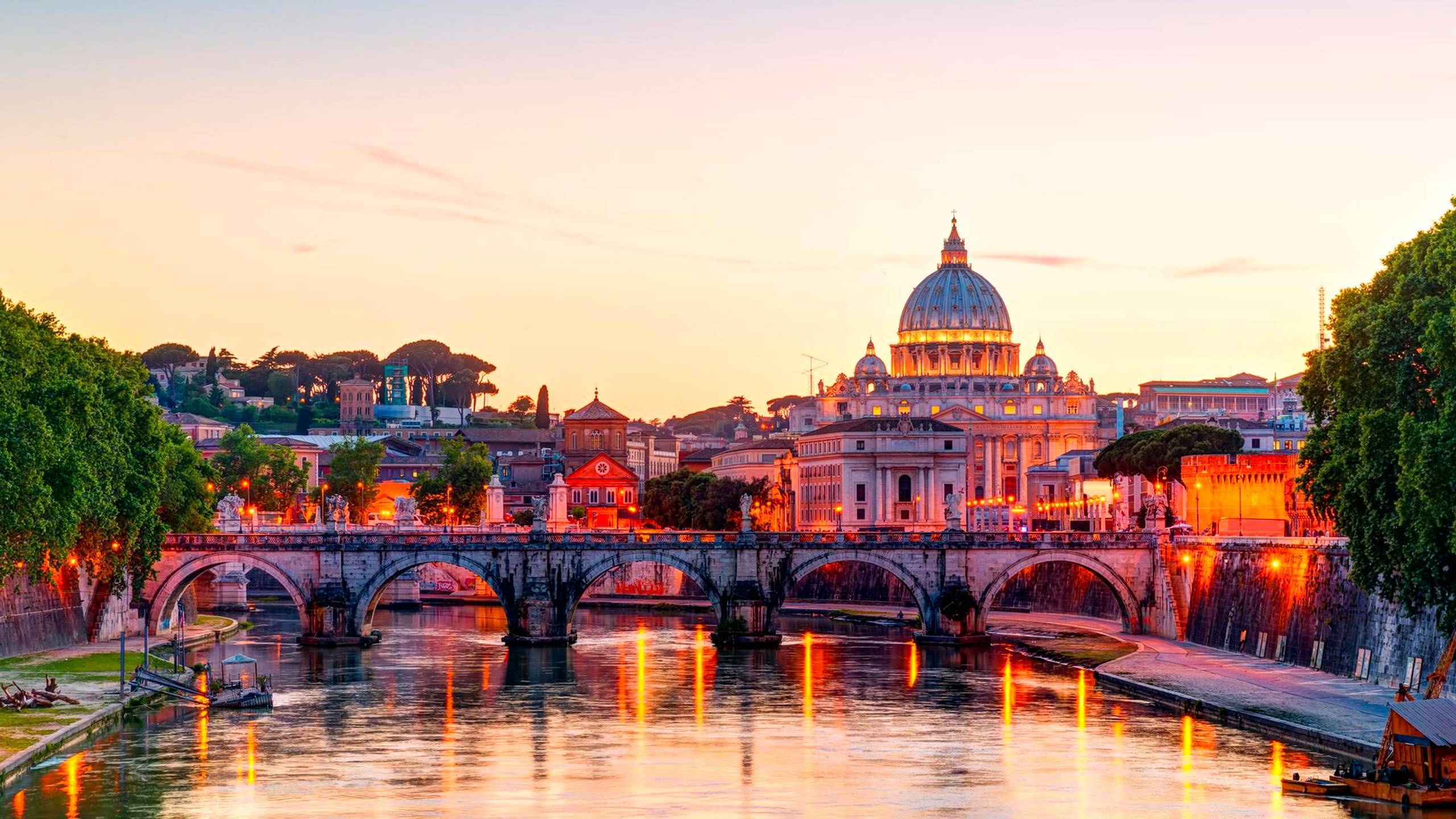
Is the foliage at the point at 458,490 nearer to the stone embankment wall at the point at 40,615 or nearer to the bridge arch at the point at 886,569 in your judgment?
the bridge arch at the point at 886,569

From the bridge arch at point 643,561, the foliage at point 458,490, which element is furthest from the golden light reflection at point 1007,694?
the foliage at point 458,490

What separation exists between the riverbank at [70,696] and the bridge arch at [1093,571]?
3778cm

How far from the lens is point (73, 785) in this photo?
58250mm

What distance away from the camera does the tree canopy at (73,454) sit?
7462 cm

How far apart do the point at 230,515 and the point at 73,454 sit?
4518 centimetres

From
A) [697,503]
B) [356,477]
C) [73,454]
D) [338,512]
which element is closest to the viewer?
[73,454]

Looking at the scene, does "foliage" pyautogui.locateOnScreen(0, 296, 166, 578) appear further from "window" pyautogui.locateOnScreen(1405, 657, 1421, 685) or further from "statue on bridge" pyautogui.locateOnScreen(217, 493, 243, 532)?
"window" pyautogui.locateOnScreen(1405, 657, 1421, 685)

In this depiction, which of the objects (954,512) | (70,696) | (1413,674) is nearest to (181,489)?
(70,696)

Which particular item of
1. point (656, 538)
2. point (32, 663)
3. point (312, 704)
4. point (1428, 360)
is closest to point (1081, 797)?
point (1428, 360)

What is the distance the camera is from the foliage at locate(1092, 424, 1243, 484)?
148 m

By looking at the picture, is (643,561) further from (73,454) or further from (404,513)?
(73,454)

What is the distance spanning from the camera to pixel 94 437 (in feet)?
284

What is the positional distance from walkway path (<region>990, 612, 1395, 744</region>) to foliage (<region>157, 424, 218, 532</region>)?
4513 centimetres

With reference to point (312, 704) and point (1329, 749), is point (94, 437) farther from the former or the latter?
point (1329, 749)
